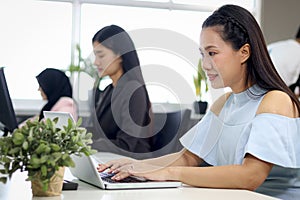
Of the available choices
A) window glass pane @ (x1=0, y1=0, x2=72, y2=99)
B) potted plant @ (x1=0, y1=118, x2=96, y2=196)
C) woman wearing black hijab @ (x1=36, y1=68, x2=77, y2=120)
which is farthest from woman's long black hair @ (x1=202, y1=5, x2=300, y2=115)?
window glass pane @ (x1=0, y1=0, x2=72, y2=99)

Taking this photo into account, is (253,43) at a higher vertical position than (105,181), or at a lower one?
higher

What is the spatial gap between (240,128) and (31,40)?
3348 millimetres

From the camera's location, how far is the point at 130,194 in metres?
1.30

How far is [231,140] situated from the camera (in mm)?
1782

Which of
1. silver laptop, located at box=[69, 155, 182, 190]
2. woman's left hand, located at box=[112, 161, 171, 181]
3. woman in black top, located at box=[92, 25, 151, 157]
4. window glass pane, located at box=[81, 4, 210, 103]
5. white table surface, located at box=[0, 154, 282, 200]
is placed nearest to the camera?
white table surface, located at box=[0, 154, 282, 200]

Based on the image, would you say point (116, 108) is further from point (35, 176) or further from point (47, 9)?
point (47, 9)

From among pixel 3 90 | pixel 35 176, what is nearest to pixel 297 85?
pixel 3 90

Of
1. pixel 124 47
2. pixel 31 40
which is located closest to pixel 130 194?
pixel 124 47

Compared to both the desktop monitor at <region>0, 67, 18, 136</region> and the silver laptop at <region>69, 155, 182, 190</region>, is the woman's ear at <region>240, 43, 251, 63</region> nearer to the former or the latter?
the silver laptop at <region>69, 155, 182, 190</region>

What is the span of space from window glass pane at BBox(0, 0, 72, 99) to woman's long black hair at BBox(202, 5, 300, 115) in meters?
3.27

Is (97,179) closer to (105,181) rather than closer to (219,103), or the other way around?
(105,181)

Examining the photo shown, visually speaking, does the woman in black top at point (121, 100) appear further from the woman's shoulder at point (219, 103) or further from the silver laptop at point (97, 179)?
the silver laptop at point (97, 179)

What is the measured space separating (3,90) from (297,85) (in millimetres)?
2885

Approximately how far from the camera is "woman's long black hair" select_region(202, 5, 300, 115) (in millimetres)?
1704
